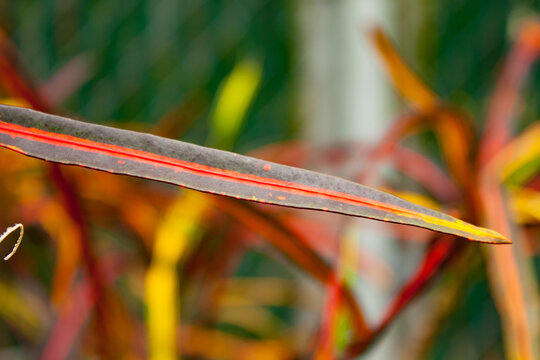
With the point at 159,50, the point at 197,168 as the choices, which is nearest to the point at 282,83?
the point at 159,50

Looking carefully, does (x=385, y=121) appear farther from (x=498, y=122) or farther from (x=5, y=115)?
(x=5, y=115)

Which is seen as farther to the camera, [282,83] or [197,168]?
[282,83]

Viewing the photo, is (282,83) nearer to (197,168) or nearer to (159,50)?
(159,50)

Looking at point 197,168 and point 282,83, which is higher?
point 197,168

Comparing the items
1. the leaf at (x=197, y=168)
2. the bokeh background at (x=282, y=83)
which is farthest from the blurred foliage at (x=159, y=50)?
the leaf at (x=197, y=168)

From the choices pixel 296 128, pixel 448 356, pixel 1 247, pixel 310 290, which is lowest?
pixel 448 356

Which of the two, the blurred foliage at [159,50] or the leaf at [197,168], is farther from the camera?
the blurred foliage at [159,50]

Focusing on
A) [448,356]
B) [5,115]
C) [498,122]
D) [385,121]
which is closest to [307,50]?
[385,121]

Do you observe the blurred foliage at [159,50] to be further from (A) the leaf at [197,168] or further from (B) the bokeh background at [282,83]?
(A) the leaf at [197,168]
